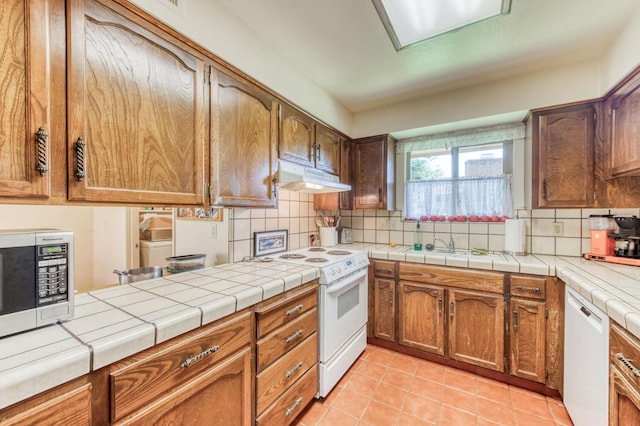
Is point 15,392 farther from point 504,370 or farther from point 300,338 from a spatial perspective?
point 504,370

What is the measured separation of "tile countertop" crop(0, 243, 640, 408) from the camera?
657 millimetres

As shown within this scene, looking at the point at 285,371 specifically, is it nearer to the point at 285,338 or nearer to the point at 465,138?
the point at 285,338

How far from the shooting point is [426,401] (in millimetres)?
1672

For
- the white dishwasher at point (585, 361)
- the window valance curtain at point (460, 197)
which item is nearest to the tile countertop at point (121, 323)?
the white dishwasher at point (585, 361)

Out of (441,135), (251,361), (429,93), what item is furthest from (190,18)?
(441,135)

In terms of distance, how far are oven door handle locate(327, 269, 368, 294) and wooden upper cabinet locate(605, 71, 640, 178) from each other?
68.3 inches

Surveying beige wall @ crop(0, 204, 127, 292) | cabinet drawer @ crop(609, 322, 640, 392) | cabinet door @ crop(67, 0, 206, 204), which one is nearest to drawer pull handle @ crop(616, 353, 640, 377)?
cabinet drawer @ crop(609, 322, 640, 392)

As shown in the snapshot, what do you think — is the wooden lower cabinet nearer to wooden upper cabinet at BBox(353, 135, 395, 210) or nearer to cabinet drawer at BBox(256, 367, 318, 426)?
cabinet drawer at BBox(256, 367, 318, 426)

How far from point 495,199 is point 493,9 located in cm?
155

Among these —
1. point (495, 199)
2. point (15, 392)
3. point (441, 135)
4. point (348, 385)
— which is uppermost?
point (441, 135)

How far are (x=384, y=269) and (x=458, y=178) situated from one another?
1.18 meters

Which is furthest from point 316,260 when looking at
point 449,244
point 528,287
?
point 528,287

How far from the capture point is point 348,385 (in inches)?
71.9

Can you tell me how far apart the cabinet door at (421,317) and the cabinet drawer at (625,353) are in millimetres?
996
